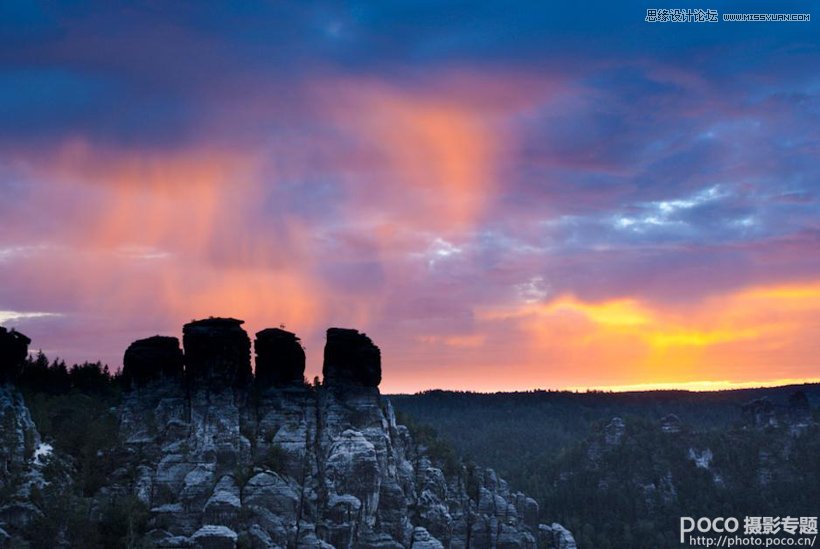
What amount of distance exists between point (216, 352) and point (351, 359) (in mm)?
16003

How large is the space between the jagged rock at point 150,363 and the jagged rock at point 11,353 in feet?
35.2

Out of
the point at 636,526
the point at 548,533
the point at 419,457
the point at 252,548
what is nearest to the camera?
the point at 252,548

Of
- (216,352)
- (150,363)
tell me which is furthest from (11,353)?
(216,352)

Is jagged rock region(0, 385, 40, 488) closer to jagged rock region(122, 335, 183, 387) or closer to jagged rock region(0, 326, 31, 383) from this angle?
jagged rock region(0, 326, 31, 383)

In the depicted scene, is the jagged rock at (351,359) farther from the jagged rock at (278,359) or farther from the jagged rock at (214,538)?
the jagged rock at (214,538)

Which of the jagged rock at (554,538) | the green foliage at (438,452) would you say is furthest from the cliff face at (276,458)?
the jagged rock at (554,538)

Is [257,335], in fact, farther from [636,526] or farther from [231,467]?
[636,526]

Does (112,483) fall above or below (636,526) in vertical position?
above

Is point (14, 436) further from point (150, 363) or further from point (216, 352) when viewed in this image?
point (216, 352)

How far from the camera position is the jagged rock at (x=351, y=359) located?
107688mm

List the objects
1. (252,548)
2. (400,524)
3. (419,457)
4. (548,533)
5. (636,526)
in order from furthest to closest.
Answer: (636,526) < (548,533) < (419,457) < (400,524) < (252,548)

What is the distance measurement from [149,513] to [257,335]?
2860 cm

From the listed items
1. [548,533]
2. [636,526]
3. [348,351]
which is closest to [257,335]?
[348,351]

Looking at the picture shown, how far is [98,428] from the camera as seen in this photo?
98250mm
